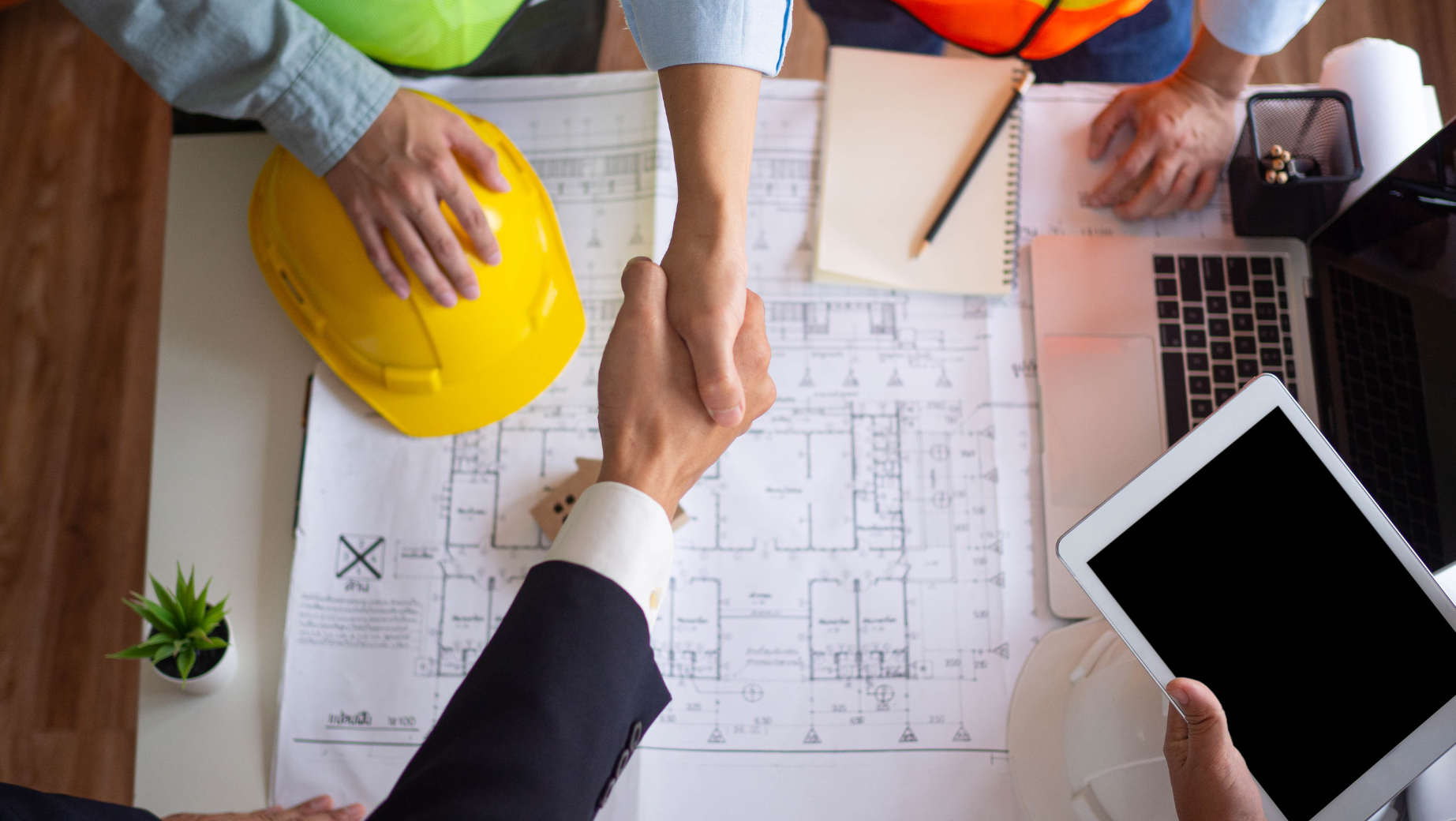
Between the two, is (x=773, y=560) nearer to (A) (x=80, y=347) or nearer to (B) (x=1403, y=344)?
(B) (x=1403, y=344)

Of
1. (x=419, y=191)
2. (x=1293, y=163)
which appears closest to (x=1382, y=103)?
(x=1293, y=163)

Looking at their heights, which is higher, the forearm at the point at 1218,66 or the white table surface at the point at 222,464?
the forearm at the point at 1218,66

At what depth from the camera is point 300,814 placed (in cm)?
77

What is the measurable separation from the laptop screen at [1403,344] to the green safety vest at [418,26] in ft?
3.40

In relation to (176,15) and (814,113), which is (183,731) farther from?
(814,113)

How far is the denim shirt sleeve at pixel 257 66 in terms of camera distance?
78 cm

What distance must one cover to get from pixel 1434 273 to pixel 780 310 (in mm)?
648

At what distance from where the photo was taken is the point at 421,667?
85 centimetres

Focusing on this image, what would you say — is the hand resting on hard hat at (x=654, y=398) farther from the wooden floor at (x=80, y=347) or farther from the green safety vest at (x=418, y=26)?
the wooden floor at (x=80, y=347)

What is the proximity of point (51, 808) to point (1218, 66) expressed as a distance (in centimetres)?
140

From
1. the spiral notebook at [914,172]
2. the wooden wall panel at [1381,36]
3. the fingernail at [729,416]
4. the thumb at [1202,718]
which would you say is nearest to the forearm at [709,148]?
the fingernail at [729,416]

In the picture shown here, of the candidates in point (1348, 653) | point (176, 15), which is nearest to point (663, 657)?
point (1348, 653)

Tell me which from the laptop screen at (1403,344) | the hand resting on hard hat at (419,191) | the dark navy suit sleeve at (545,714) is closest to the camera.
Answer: the dark navy suit sleeve at (545,714)

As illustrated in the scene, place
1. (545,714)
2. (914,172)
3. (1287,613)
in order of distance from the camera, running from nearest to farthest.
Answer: (545,714)
(1287,613)
(914,172)
